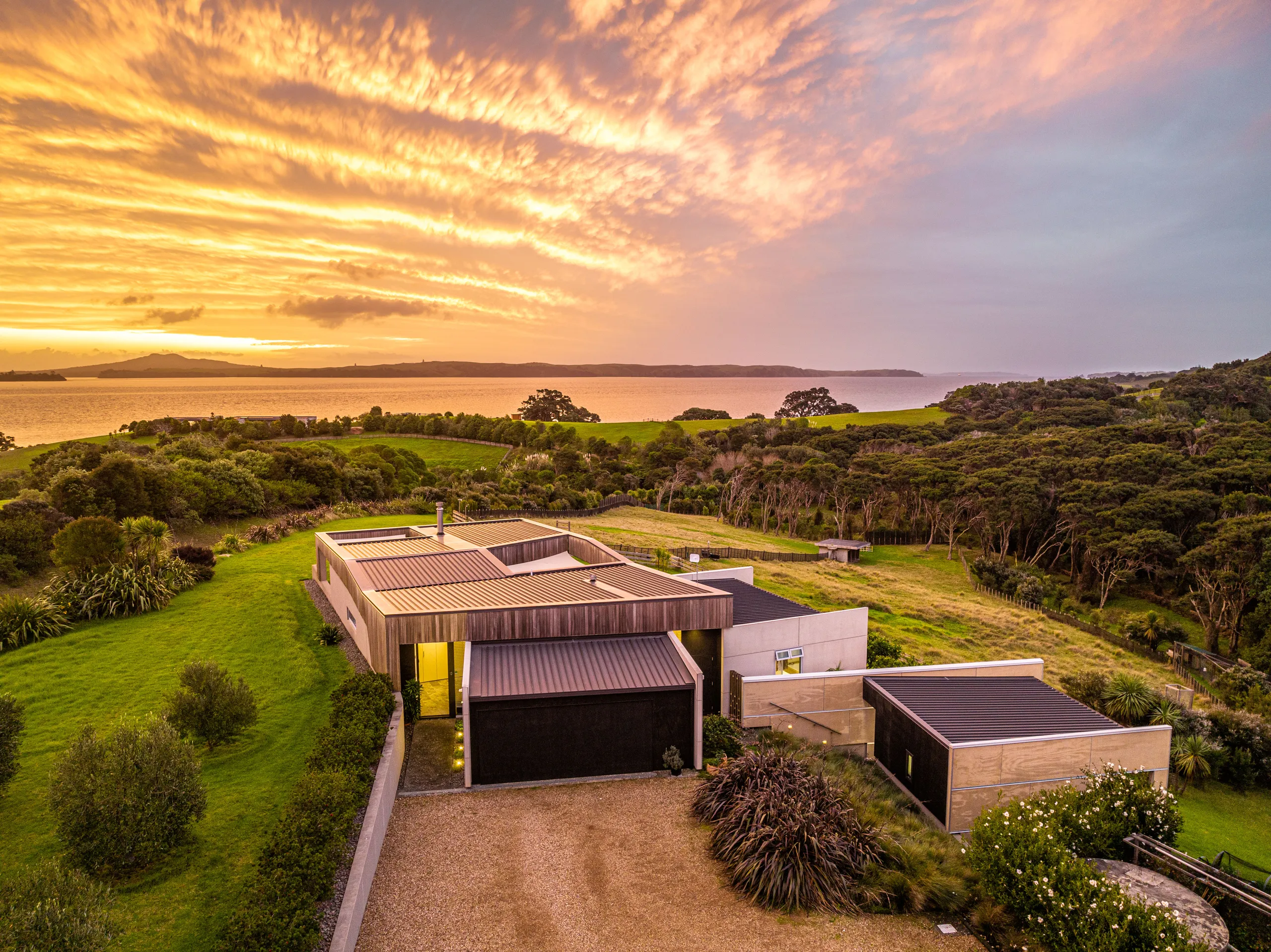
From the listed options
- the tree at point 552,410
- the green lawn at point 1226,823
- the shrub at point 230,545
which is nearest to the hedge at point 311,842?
the green lawn at point 1226,823

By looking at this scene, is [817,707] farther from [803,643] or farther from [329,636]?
[329,636]

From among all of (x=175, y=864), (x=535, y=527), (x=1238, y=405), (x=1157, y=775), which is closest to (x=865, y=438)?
(x=1238, y=405)

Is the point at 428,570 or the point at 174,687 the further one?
the point at 428,570

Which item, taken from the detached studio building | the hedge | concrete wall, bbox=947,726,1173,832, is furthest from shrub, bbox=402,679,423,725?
concrete wall, bbox=947,726,1173,832

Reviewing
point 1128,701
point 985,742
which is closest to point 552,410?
point 1128,701

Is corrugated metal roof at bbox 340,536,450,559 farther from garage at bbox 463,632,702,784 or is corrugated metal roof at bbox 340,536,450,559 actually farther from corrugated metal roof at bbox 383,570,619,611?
garage at bbox 463,632,702,784

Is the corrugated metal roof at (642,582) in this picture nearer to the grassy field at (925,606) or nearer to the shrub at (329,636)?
the shrub at (329,636)

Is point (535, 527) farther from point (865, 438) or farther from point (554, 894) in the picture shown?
point (865, 438)
